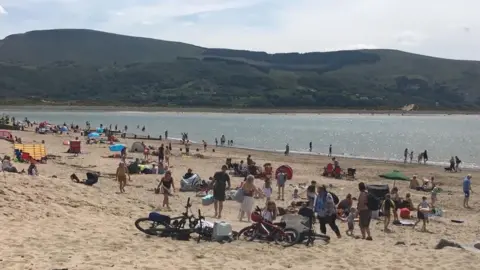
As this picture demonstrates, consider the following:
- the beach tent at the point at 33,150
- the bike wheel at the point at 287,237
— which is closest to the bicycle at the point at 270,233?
the bike wheel at the point at 287,237

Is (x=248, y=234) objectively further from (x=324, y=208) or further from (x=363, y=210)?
(x=363, y=210)

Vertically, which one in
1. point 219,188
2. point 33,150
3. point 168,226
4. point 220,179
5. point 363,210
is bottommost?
point 168,226

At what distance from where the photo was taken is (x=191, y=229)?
12.3 m

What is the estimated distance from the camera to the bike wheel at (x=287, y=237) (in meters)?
12.2

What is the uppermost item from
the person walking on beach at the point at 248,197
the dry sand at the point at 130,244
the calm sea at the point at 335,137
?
the person walking on beach at the point at 248,197

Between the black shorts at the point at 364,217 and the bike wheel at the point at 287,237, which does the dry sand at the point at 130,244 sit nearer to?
the bike wheel at the point at 287,237

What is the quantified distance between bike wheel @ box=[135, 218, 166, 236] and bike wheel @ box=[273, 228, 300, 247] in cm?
257

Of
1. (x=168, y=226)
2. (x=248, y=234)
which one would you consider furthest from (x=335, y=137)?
(x=168, y=226)

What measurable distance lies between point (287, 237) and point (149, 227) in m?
3.20

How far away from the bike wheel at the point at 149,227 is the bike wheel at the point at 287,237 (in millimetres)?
2566

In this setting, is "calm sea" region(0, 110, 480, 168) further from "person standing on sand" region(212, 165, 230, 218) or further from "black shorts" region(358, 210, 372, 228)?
"person standing on sand" region(212, 165, 230, 218)

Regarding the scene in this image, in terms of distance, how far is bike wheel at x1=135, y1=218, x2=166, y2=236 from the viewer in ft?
40.2

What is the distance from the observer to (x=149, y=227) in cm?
1268

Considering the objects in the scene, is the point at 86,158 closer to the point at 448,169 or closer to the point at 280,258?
the point at 280,258
